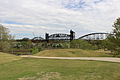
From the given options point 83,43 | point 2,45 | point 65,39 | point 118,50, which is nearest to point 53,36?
point 65,39

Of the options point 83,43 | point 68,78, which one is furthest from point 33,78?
point 83,43

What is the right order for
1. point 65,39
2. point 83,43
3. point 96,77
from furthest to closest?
1. point 65,39
2. point 83,43
3. point 96,77

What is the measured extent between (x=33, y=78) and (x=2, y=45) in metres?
40.2

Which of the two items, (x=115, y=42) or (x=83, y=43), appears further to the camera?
(x=83, y=43)

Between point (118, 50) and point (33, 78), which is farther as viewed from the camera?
point (118, 50)

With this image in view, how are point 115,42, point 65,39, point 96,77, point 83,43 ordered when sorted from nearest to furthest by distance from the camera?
point 96,77 → point 115,42 → point 83,43 → point 65,39

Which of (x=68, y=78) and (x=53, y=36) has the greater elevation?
(x=53, y=36)

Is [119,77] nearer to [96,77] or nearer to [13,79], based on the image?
[96,77]

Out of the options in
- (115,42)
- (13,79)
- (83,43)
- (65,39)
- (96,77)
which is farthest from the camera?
(65,39)

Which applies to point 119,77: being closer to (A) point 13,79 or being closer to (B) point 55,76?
(B) point 55,76

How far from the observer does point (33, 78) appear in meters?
10.9

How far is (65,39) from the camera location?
84000mm

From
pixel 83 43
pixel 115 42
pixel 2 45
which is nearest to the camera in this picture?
pixel 115 42

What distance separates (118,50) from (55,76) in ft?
20.7
